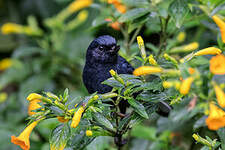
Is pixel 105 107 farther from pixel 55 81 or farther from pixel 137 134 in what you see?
pixel 55 81

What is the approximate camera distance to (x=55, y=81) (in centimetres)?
265

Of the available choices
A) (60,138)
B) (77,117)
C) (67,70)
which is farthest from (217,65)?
(67,70)

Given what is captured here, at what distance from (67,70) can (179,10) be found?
152 centimetres

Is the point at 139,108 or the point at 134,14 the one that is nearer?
the point at 139,108

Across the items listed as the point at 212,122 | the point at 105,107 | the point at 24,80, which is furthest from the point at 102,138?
the point at 24,80

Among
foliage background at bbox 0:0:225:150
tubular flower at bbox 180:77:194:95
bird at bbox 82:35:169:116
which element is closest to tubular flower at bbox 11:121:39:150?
foliage background at bbox 0:0:225:150

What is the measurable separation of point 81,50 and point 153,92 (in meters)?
1.89

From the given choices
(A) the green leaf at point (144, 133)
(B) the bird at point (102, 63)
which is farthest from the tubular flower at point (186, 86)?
(A) the green leaf at point (144, 133)

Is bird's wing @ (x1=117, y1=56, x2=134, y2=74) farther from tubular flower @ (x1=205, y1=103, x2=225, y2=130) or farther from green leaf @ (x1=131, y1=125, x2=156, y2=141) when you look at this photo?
green leaf @ (x1=131, y1=125, x2=156, y2=141)

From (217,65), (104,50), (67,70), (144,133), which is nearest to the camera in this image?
(217,65)

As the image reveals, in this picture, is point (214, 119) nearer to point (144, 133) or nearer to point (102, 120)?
point (102, 120)

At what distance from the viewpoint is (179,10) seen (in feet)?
3.94

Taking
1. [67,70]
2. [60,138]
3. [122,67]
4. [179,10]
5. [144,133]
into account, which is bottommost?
[144,133]

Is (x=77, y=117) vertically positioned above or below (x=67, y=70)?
above
